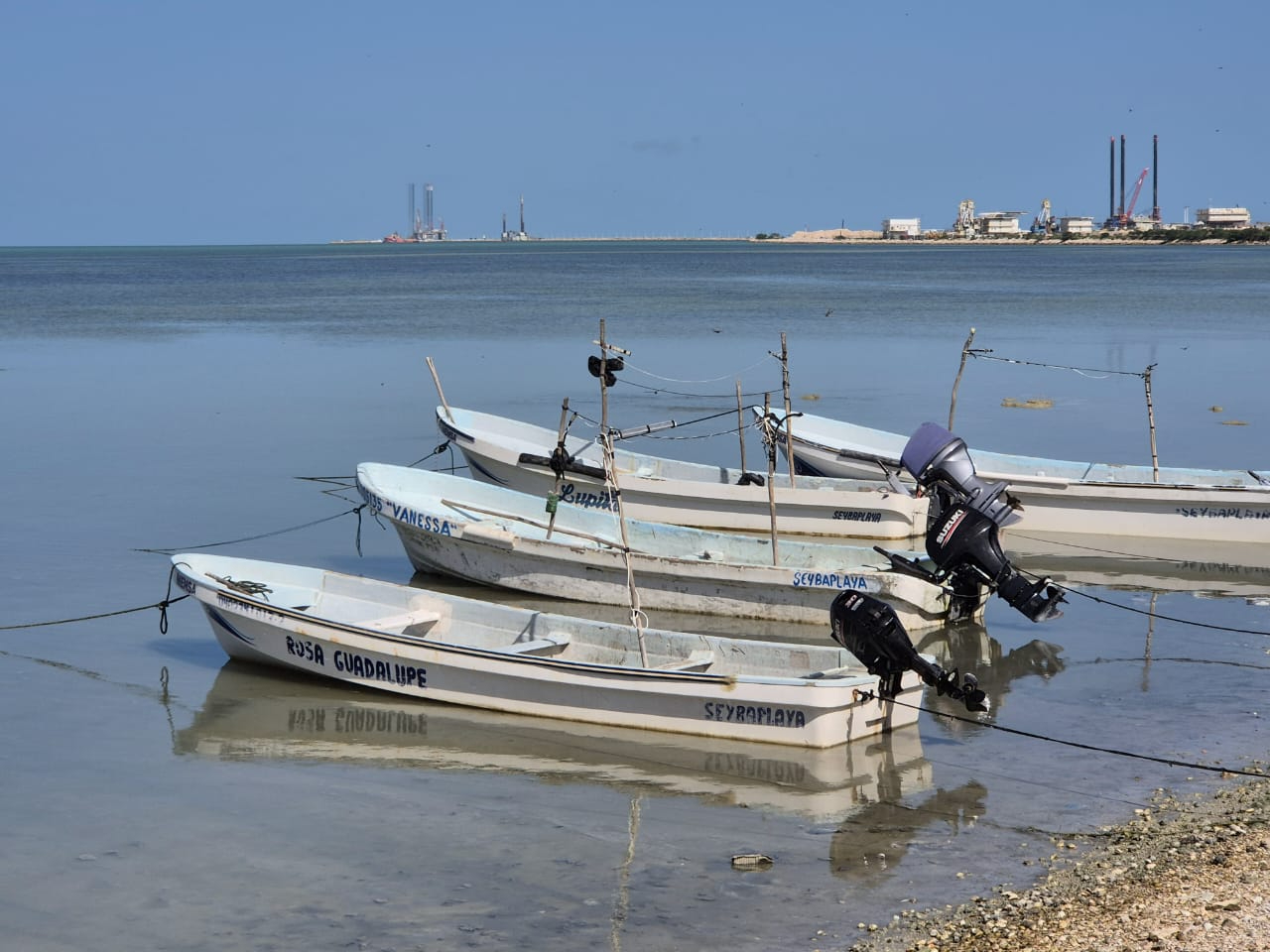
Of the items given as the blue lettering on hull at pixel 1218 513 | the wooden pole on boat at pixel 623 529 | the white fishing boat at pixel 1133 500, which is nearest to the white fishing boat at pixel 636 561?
the wooden pole on boat at pixel 623 529

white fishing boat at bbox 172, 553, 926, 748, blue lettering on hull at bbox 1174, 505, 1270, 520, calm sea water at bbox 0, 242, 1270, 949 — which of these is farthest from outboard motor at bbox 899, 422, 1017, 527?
blue lettering on hull at bbox 1174, 505, 1270, 520

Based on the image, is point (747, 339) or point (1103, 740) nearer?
point (1103, 740)

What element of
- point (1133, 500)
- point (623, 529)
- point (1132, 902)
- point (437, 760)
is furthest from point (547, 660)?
point (1133, 500)

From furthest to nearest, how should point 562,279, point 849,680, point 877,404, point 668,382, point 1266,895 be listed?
1. point 562,279
2. point 668,382
3. point 877,404
4. point 849,680
5. point 1266,895

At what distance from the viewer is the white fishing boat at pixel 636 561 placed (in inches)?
515

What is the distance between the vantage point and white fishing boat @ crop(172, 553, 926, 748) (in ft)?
32.7

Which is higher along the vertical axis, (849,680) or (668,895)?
(849,680)

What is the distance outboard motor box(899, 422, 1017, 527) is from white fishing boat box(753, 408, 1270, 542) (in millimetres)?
4336

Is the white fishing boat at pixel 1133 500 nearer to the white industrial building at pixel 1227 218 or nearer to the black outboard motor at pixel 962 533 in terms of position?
the black outboard motor at pixel 962 533

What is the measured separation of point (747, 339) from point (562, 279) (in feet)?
160

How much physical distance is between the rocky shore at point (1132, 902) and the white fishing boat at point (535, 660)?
82.3 inches

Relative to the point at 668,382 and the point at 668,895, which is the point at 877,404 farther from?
the point at 668,895

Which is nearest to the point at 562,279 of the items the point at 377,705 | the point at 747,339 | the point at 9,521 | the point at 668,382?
the point at 747,339

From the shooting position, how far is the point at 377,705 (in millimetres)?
11109
